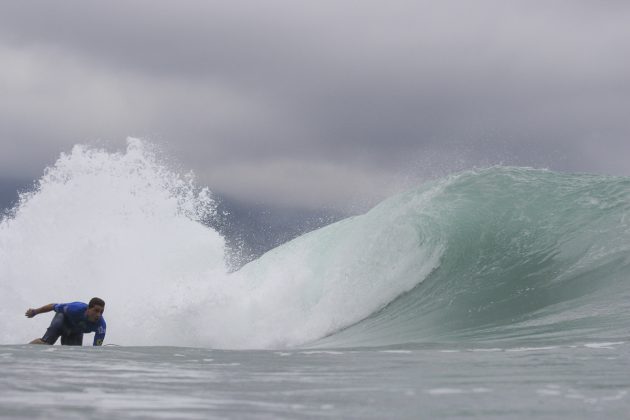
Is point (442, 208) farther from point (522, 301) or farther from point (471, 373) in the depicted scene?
point (471, 373)

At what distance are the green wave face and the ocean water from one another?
0.04m

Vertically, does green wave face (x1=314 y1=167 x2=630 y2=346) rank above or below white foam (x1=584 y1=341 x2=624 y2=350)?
above

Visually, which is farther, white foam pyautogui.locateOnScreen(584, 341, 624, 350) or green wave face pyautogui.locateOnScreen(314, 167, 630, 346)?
green wave face pyautogui.locateOnScreen(314, 167, 630, 346)

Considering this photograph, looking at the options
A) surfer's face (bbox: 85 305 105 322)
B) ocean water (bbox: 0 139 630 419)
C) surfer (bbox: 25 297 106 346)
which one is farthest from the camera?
surfer (bbox: 25 297 106 346)

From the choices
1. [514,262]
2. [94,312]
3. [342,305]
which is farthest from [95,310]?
[514,262]

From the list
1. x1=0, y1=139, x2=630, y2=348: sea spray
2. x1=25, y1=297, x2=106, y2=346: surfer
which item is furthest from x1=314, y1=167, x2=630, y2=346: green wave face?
x1=25, y1=297, x2=106, y2=346: surfer

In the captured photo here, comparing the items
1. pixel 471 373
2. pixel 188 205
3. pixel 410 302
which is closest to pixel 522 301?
pixel 410 302

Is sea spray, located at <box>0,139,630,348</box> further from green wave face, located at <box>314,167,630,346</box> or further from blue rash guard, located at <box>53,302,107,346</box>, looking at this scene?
blue rash guard, located at <box>53,302,107,346</box>

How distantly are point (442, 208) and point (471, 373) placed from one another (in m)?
9.05

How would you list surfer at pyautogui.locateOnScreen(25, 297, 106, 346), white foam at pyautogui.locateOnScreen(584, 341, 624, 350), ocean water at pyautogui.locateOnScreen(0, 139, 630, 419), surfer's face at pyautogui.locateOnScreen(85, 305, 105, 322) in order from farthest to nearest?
1. surfer at pyautogui.locateOnScreen(25, 297, 106, 346)
2. surfer's face at pyautogui.locateOnScreen(85, 305, 105, 322)
3. white foam at pyautogui.locateOnScreen(584, 341, 624, 350)
4. ocean water at pyautogui.locateOnScreen(0, 139, 630, 419)

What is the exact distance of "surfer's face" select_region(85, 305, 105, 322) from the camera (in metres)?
9.99

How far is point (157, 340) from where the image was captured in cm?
1215

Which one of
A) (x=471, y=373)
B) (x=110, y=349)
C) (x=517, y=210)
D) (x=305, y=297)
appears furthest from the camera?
(x=517, y=210)

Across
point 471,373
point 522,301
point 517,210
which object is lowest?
point 471,373
